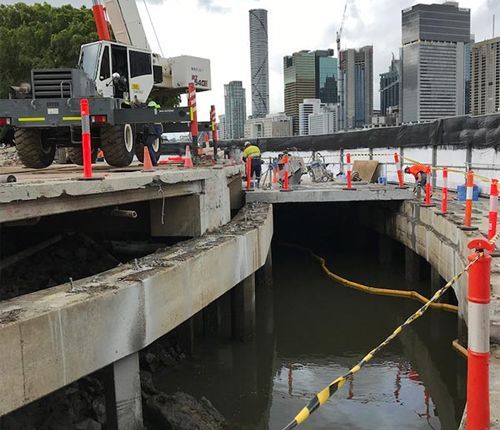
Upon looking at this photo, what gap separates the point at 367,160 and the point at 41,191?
17.3 m

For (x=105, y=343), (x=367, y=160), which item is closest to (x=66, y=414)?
(x=105, y=343)

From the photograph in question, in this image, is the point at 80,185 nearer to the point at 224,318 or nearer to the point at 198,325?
the point at 198,325

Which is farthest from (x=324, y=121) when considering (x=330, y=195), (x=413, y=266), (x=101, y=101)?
(x=101, y=101)

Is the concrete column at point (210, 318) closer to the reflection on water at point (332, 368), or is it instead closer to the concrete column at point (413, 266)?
the reflection on water at point (332, 368)

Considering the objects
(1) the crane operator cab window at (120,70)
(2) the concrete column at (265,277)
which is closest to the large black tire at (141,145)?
(1) the crane operator cab window at (120,70)

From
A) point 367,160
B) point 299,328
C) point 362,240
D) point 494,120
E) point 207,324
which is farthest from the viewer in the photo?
point 367,160

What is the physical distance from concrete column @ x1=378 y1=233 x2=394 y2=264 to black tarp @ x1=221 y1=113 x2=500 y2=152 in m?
3.28

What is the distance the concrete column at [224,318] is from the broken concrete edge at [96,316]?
7.77 ft

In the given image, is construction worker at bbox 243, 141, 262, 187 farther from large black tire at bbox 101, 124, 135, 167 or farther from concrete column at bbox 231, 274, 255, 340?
concrete column at bbox 231, 274, 255, 340

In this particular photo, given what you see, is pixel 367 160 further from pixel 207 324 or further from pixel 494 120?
pixel 207 324

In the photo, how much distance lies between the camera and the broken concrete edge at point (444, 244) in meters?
4.75

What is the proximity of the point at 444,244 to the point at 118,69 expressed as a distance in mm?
7613

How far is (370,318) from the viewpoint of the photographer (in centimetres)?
1153

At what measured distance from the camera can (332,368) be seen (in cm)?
914
